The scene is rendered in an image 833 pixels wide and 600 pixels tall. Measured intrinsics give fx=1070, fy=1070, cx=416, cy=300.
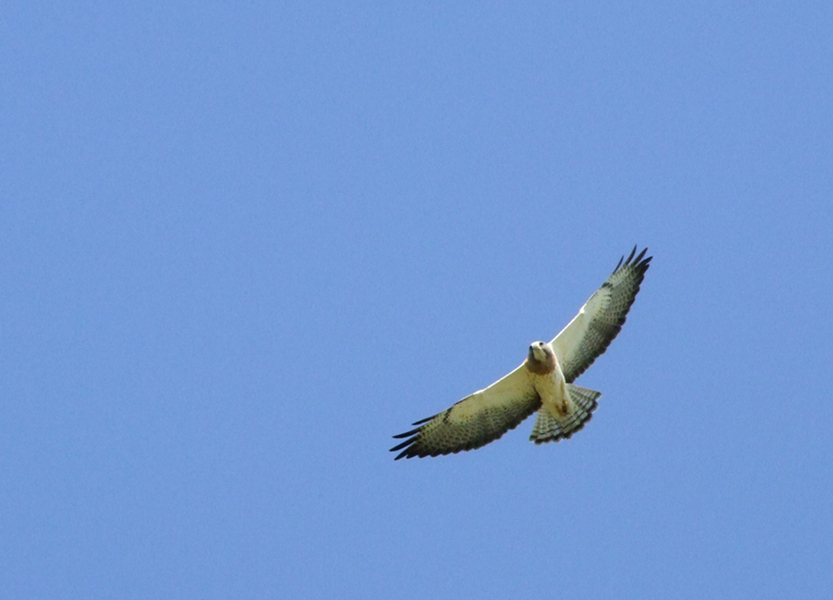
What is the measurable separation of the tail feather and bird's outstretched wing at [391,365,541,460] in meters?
0.21

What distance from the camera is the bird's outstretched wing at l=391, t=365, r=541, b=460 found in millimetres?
11422

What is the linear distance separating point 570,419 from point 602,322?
43.3 inches

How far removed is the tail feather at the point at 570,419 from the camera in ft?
37.6

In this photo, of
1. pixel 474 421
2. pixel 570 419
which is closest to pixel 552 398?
pixel 570 419

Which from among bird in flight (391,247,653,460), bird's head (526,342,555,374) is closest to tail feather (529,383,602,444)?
bird in flight (391,247,653,460)

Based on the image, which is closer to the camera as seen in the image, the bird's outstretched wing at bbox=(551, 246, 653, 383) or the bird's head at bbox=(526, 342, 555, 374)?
the bird's head at bbox=(526, 342, 555, 374)

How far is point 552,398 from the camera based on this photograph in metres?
11.3

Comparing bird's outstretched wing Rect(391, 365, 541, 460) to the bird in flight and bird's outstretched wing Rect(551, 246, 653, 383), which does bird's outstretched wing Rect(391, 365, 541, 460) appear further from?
bird's outstretched wing Rect(551, 246, 653, 383)

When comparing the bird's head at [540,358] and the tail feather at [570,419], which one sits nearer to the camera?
the bird's head at [540,358]

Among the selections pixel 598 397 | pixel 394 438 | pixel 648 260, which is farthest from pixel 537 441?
pixel 648 260

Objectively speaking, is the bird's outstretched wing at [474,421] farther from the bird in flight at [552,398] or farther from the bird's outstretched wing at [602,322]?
the bird's outstretched wing at [602,322]

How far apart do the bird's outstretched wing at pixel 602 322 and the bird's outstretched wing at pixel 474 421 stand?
22.3 inches

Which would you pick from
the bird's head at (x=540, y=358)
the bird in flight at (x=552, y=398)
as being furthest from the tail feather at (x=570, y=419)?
the bird's head at (x=540, y=358)

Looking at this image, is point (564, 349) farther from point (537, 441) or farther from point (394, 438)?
point (394, 438)
